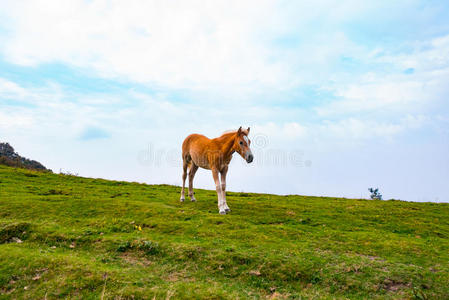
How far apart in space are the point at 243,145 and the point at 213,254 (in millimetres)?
5396

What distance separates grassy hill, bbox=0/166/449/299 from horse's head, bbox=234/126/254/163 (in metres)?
2.59

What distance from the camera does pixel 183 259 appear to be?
884cm

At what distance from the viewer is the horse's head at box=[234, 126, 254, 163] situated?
42.2ft

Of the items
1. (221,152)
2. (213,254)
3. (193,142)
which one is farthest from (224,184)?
(213,254)

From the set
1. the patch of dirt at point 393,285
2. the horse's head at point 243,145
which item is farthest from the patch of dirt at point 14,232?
the patch of dirt at point 393,285

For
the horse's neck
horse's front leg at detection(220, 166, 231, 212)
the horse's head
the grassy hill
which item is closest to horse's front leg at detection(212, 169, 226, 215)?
horse's front leg at detection(220, 166, 231, 212)

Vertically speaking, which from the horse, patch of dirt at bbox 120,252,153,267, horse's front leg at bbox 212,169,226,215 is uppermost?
the horse

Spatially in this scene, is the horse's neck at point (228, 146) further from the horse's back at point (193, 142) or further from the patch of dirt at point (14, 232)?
the patch of dirt at point (14, 232)

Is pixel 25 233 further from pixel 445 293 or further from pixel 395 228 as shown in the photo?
pixel 395 228

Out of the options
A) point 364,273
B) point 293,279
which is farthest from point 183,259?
point 364,273

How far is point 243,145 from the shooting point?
13086 millimetres

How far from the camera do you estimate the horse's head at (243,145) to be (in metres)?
12.9

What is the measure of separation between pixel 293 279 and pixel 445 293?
142 inches

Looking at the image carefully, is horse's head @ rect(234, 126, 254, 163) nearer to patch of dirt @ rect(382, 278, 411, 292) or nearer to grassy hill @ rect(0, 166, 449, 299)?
grassy hill @ rect(0, 166, 449, 299)
